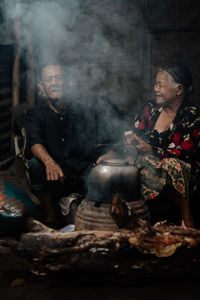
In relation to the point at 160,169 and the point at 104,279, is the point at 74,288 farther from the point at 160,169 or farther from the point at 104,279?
the point at 160,169

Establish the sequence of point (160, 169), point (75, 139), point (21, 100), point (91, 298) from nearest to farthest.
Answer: point (91, 298) → point (160, 169) → point (75, 139) → point (21, 100)

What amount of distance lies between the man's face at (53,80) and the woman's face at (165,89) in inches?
51.0

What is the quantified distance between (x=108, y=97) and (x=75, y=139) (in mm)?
1398

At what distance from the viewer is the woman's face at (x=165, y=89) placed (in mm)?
4566

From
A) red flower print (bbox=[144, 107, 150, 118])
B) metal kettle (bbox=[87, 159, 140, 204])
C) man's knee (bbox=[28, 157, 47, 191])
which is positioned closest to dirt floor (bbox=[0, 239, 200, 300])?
metal kettle (bbox=[87, 159, 140, 204])

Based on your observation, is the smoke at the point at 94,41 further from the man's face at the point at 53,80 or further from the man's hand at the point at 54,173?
the man's hand at the point at 54,173

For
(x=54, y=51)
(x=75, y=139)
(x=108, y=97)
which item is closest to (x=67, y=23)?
(x=54, y=51)

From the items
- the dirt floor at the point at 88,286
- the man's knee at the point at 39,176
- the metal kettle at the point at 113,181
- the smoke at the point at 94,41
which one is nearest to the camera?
A: the dirt floor at the point at 88,286

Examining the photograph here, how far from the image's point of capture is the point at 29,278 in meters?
3.09

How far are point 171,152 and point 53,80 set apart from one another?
1836 mm

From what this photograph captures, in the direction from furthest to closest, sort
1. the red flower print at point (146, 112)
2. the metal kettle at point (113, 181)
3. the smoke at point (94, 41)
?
the smoke at point (94, 41), the red flower print at point (146, 112), the metal kettle at point (113, 181)

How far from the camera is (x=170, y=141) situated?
4621 mm

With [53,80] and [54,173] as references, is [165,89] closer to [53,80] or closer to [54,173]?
[53,80]

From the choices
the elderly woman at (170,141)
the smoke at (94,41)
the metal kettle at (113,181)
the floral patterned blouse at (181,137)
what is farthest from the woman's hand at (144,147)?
the smoke at (94,41)
